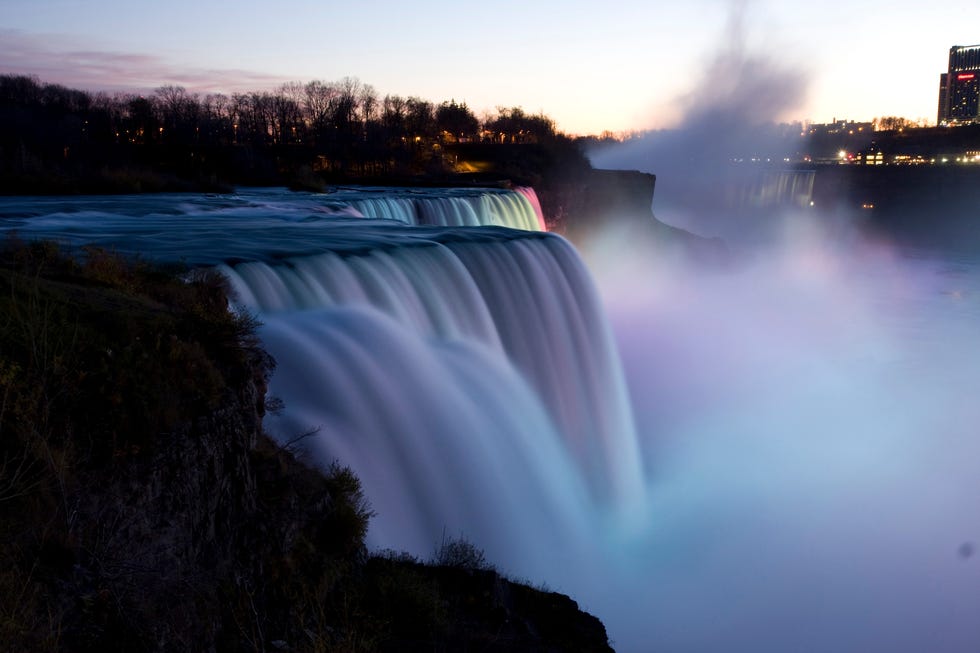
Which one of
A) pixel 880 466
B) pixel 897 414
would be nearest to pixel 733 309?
pixel 897 414

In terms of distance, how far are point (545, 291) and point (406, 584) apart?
9.61m

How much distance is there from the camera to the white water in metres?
8.46

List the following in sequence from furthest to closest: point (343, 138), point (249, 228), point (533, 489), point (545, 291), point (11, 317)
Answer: point (343, 138) → point (249, 228) → point (545, 291) → point (533, 489) → point (11, 317)

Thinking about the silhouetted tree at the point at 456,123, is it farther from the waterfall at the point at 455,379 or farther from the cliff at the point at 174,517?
the cliff at the point at 174,517

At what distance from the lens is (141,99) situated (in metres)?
69.6

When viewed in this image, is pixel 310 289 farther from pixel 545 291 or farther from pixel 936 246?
pixel 936 246

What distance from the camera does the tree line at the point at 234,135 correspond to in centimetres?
3319

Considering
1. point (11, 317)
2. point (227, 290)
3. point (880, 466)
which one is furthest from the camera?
point (880, 466)

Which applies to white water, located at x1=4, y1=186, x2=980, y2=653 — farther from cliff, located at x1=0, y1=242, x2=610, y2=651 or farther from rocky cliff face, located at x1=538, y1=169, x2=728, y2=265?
rocky cliff face, located at x1=538, y1=169, x2=728, y2=265

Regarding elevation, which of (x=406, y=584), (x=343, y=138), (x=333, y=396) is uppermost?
(x=343, y=138)

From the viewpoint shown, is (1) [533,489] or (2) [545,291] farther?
(2) [545,291]

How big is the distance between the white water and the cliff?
1.33 m

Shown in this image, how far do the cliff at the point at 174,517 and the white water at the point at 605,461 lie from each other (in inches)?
52.5

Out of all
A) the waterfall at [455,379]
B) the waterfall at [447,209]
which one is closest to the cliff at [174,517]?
the waterfall at [455,379]
